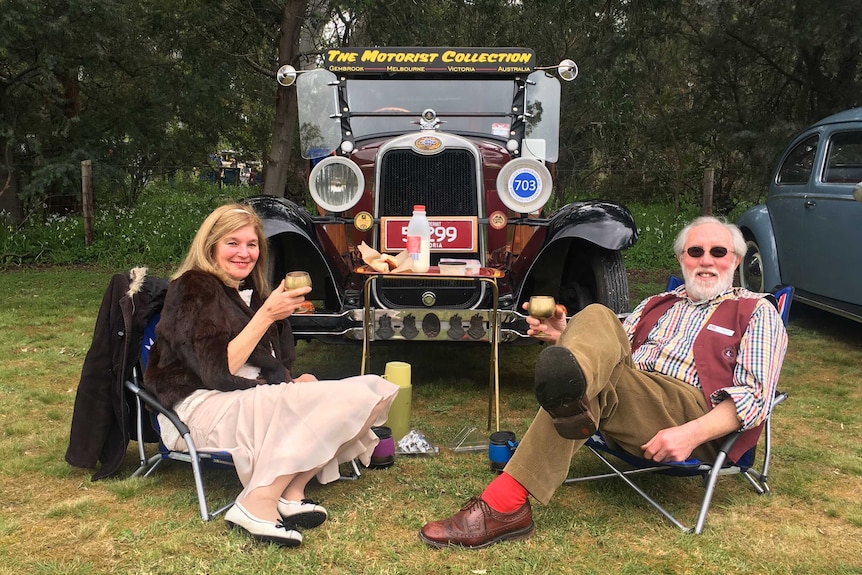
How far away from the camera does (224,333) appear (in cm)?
263

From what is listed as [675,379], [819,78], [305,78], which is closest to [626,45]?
[819,78]

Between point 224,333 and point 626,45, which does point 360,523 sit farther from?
point 626,45

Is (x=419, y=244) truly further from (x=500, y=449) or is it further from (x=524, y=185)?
(x=500, y=449)

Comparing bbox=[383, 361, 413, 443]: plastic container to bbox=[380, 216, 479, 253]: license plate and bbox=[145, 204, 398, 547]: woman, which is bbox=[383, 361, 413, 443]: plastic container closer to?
bbox=[145, 204, 398, 547]: woman

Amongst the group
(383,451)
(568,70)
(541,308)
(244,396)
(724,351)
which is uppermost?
(568,70)

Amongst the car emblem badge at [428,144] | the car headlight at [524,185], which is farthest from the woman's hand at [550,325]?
the car emblem badge at [428,144]

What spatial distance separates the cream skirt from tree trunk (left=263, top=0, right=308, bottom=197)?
6.60 meters

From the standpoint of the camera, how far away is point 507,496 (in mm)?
2547

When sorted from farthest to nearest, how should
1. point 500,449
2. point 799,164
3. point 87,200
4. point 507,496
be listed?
point 87,200
point 799,164
point 500,449
point 507,496

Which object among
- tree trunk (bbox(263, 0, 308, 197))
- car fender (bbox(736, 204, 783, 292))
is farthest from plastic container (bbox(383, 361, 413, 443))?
tree trunk (bbox(263, 0, 308, 197))

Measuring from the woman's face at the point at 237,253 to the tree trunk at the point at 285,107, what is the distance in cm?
633

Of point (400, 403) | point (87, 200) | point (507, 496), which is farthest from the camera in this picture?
point (87, 200)

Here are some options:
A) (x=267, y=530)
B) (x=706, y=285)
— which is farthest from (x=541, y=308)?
(x=267, y=530)

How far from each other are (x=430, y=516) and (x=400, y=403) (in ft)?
2.68
